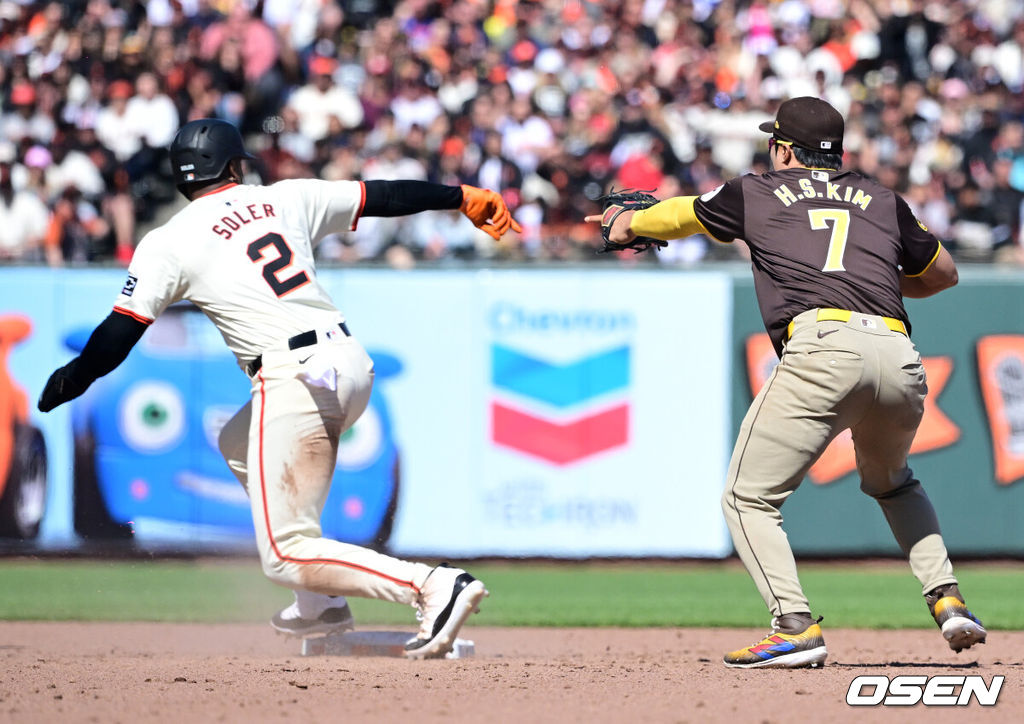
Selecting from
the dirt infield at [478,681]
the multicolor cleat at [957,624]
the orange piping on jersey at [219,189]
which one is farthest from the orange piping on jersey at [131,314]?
the multicolor cleat at [957,624]

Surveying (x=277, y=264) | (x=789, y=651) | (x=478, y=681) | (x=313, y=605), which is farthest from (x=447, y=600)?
(x=277, y=264)

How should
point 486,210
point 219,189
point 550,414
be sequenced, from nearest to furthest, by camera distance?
point 219,189 → point 486,210 → point 550,414

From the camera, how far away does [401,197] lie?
579cm

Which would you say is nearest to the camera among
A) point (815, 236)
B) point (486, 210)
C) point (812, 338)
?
point (812, 338)

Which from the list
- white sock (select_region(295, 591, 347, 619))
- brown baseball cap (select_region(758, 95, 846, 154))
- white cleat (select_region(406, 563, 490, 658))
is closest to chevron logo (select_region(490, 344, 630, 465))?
white sock (select_region(295, 591, 347, 619))

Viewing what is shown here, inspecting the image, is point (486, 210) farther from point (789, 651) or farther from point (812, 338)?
point (789, 651)

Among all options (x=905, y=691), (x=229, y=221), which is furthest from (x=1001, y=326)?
(x=229, y=221)

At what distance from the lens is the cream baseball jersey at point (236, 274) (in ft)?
17.7

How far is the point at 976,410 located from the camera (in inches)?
410

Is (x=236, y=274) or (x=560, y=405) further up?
(x=236, y=274)

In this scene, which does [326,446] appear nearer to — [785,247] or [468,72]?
[785,247]

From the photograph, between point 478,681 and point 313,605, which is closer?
point 478,681

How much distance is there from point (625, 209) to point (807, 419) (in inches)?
47.4

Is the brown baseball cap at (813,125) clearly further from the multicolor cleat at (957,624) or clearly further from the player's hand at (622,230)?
the multicolor cleat at (957,624)
